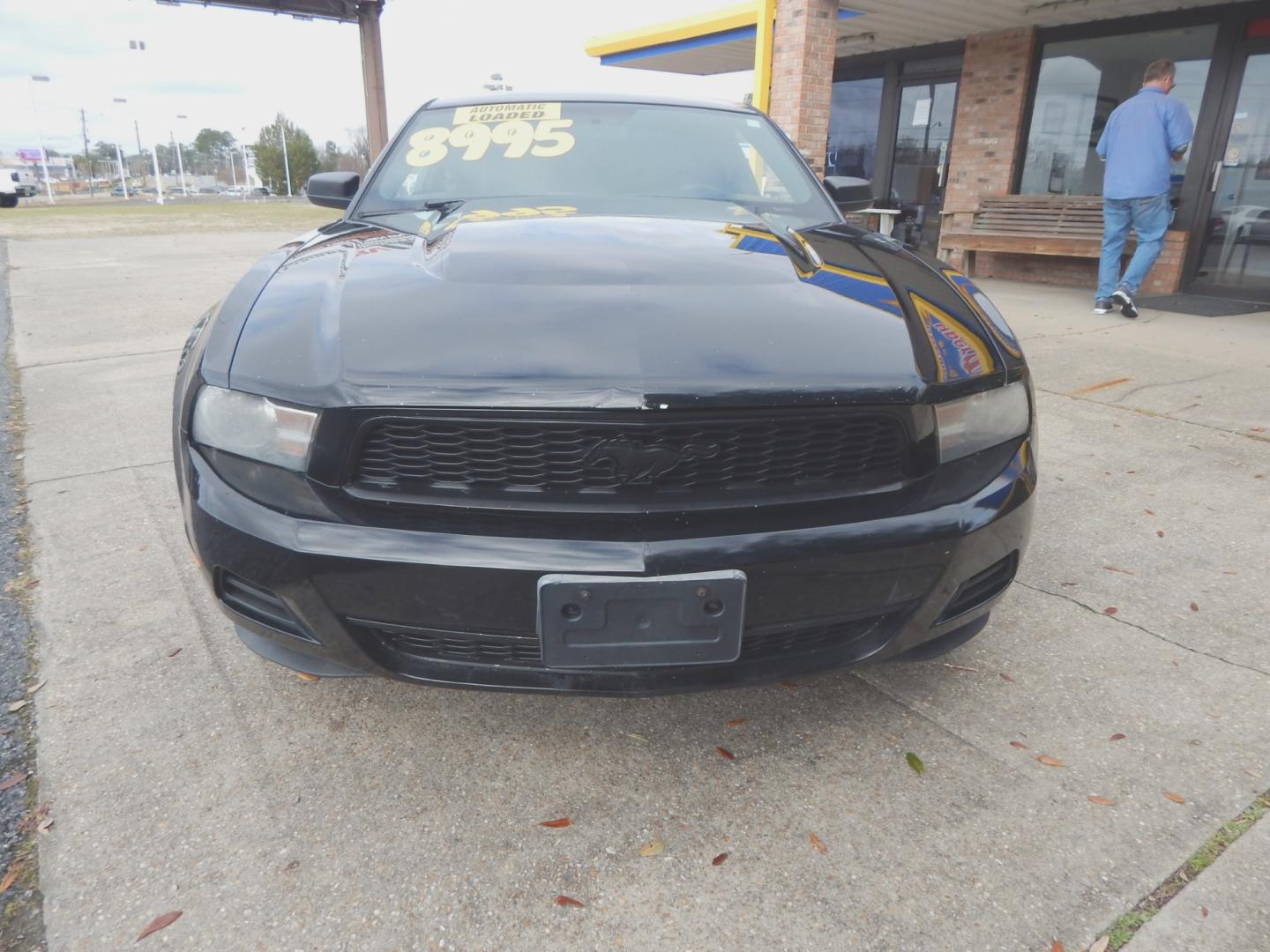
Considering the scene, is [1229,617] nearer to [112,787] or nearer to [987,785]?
[987,785]

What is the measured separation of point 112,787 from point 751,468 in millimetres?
1444

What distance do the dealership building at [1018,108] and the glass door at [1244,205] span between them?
12mm

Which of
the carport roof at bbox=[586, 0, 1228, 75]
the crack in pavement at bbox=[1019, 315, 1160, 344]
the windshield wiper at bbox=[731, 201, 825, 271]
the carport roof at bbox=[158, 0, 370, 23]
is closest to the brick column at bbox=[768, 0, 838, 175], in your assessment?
the carport roof at bbox=[586, 0, 1228, 75]

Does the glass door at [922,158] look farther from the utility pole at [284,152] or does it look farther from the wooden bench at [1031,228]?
the utility pole at [284,152]

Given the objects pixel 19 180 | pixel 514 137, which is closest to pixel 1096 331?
pixel 514 137

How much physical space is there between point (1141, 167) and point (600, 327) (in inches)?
279

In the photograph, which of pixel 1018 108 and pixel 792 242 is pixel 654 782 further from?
pixel 1018 108

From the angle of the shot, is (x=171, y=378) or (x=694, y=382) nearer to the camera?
(x=694, y=382)

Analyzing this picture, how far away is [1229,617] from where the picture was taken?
247 centimetres

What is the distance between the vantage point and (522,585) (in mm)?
1442

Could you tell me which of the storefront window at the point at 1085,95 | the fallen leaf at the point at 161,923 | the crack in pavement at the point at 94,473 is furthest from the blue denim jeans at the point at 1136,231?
the fallen leaf at the point at 161,923

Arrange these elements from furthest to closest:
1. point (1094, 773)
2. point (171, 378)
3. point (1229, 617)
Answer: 1. point (171, 378)
2. point (1229, 617)
3. point (1094, 773)

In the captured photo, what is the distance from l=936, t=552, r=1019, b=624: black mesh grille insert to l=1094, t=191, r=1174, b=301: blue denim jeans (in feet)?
21.9

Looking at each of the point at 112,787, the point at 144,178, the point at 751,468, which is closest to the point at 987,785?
the point at 751,468
